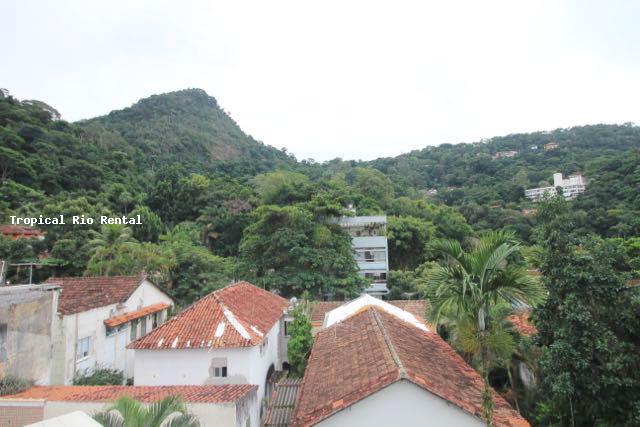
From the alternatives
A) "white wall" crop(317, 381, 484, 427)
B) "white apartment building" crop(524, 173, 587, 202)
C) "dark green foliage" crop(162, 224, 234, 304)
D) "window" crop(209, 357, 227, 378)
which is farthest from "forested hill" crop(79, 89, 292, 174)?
"white wall" crop(317, 381, 484, 427)

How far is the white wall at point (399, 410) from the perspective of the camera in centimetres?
627

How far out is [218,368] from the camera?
1202 centimetres

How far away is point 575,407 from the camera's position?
6.88 m

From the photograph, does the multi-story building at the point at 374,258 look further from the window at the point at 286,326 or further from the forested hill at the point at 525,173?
the window at the point at 286,326

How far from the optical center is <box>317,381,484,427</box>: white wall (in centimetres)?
627

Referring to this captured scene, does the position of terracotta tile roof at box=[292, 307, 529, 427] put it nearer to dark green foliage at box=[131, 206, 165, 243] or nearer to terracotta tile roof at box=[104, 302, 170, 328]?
terracotta tile roof at box=[104, 302, 170, 328]

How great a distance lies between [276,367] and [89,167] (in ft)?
128

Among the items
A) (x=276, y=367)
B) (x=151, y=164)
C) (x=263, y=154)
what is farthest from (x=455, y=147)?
(x=276, y=367)

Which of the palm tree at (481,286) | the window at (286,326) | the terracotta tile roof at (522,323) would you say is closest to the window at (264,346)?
the window at (286,326)

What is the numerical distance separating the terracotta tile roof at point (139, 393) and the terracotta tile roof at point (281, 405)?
126 centimetres

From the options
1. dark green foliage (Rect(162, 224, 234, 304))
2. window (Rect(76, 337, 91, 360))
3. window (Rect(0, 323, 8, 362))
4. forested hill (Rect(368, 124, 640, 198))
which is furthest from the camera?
forested hill (Rect(368, 124, 640, 198))

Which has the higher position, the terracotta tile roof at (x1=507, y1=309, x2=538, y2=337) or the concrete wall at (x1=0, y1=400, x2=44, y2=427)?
the terracotta tile roof at (x1=507, y1=309, x2=538, y2=337)

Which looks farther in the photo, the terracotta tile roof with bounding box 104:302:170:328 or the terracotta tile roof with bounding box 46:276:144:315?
the terracotta tile roof with bounding box 104:302:170:328

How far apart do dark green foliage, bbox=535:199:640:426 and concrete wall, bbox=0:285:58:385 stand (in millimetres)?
11720
